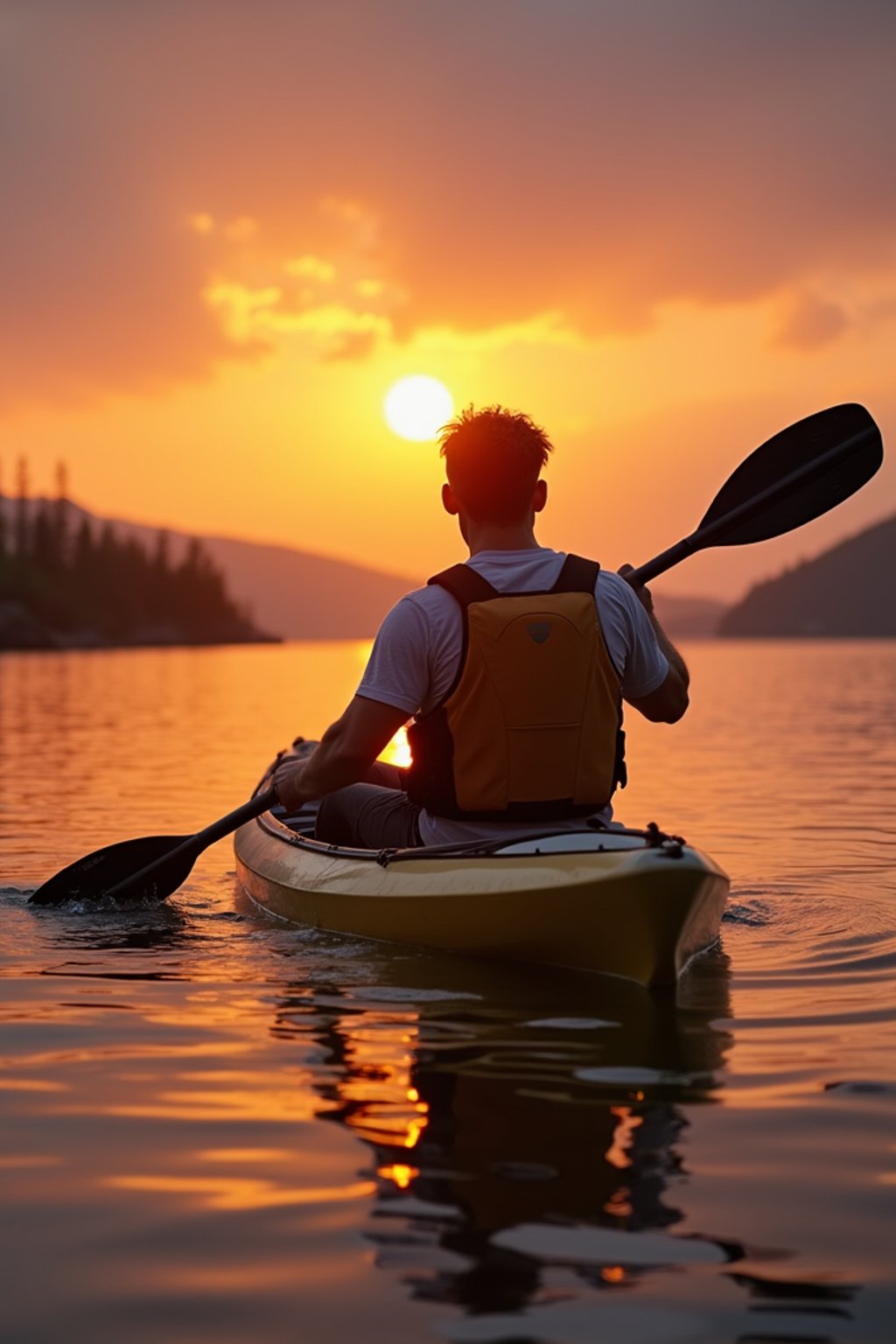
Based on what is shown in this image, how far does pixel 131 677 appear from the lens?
5531cm

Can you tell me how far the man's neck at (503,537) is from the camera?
5738 mm

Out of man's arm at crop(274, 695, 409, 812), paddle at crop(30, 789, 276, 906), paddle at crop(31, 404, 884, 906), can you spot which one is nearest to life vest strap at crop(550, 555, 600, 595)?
man's arm at crop(274, 695, 409, 812)

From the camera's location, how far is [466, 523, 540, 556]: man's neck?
18.8 ft

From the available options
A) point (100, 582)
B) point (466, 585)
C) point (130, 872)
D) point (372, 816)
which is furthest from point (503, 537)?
point (100, 582)

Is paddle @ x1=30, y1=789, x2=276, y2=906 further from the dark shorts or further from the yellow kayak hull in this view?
the yellow kayak hull

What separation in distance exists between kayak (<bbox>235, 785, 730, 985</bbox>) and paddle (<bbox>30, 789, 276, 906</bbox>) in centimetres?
146

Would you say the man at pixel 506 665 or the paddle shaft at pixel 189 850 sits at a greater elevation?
the man at pixel 506 665

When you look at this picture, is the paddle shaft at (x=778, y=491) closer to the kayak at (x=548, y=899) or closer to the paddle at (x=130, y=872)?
the kayak at (x=548, y=899)

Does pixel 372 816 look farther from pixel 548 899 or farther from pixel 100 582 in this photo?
pixel 100 582

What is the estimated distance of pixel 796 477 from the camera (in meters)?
7.56

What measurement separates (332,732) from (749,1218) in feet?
10.00

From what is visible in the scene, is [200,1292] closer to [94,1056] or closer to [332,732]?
[94,1056]

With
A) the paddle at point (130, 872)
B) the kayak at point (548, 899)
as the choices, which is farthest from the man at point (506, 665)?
the paddle at point (130, 872)

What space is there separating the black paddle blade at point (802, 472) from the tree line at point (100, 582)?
391ft
